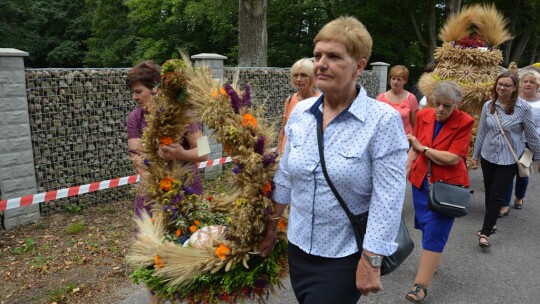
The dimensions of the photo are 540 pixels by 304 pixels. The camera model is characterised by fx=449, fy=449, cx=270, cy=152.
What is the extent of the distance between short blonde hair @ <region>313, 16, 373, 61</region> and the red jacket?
1.89 m

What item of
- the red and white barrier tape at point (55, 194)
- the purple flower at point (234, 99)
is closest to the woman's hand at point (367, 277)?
the purple flower at point (234, 99)

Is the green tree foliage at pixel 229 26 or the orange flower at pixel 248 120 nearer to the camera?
the orange flower at pixel 248 120

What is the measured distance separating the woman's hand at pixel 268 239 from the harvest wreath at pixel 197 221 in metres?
0.03

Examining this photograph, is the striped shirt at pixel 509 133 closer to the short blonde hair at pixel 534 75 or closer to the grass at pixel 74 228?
the short blonde hair at pixel 534 75

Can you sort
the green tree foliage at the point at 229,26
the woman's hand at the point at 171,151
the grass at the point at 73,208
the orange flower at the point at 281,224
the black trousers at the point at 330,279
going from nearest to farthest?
the black trousers at the point at 330,279
the orange flower at the point at 281,224
the woman's hand at the point at 171,151
the grass at the point at 73,208
the green tree foliage at the point at 229,26

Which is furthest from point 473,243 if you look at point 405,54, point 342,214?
point 405,54

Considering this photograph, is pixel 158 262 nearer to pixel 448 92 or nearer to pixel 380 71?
pixel 448 92

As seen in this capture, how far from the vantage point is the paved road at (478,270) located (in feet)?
12.3

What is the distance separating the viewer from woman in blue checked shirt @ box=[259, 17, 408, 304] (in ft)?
6.38

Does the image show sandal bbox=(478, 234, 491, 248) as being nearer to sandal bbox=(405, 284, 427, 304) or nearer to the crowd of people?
sandal bbox=(405, 284, 427, 304)

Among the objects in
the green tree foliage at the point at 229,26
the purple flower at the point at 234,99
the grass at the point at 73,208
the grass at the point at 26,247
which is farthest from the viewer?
the green tree foliage at the point at 229,26

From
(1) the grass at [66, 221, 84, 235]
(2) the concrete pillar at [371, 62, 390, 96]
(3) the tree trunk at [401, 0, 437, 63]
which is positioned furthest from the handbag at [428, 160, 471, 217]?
(3) the tree trunk at [401, 0, 437, 63]

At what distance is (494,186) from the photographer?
4836 mm

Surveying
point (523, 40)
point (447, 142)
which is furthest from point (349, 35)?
point (523, 40)
